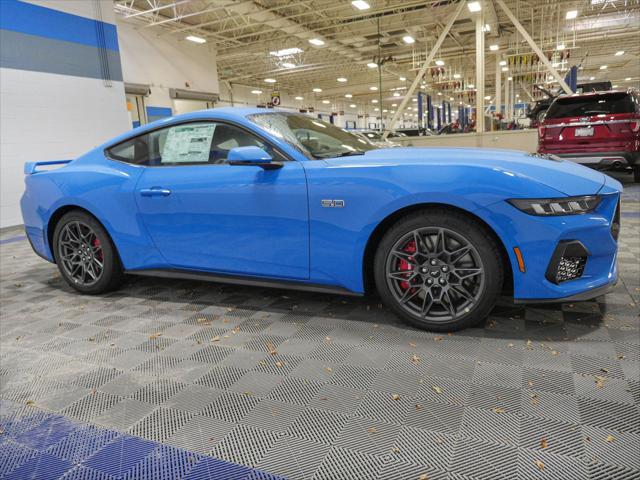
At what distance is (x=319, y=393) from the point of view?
6.37ft

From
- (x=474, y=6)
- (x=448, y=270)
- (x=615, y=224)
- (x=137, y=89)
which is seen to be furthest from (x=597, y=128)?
(x=137, y=89)

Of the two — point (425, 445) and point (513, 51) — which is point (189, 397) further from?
point (513, 51)

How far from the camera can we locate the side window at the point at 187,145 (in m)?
2.80

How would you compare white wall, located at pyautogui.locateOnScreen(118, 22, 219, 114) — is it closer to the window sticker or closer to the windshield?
the window sticker

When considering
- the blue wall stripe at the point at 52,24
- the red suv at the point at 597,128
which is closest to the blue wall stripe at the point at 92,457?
the red suv at the point at 597,128

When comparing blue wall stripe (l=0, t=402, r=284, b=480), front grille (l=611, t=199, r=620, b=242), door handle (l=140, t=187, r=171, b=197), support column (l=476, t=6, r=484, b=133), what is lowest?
blue wall stripe (l=0, t=402, r=284, b=480)

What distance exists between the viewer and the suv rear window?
7.25 metres

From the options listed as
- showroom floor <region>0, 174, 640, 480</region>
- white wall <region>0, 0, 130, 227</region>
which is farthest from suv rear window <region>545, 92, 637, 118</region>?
white wall <region>0, 0, 130, 227</region>

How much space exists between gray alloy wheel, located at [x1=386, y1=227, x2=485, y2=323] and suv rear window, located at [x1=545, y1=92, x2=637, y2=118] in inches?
261

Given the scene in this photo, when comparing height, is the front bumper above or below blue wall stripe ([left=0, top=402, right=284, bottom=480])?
above

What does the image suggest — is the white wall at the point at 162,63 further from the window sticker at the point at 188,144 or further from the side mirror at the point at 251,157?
the side mirror at the point at 251,157

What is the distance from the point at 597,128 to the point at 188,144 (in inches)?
276

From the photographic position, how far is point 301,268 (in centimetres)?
261

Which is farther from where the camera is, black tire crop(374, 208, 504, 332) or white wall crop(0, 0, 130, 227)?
white wall crop(0, 0, 130, 227)
